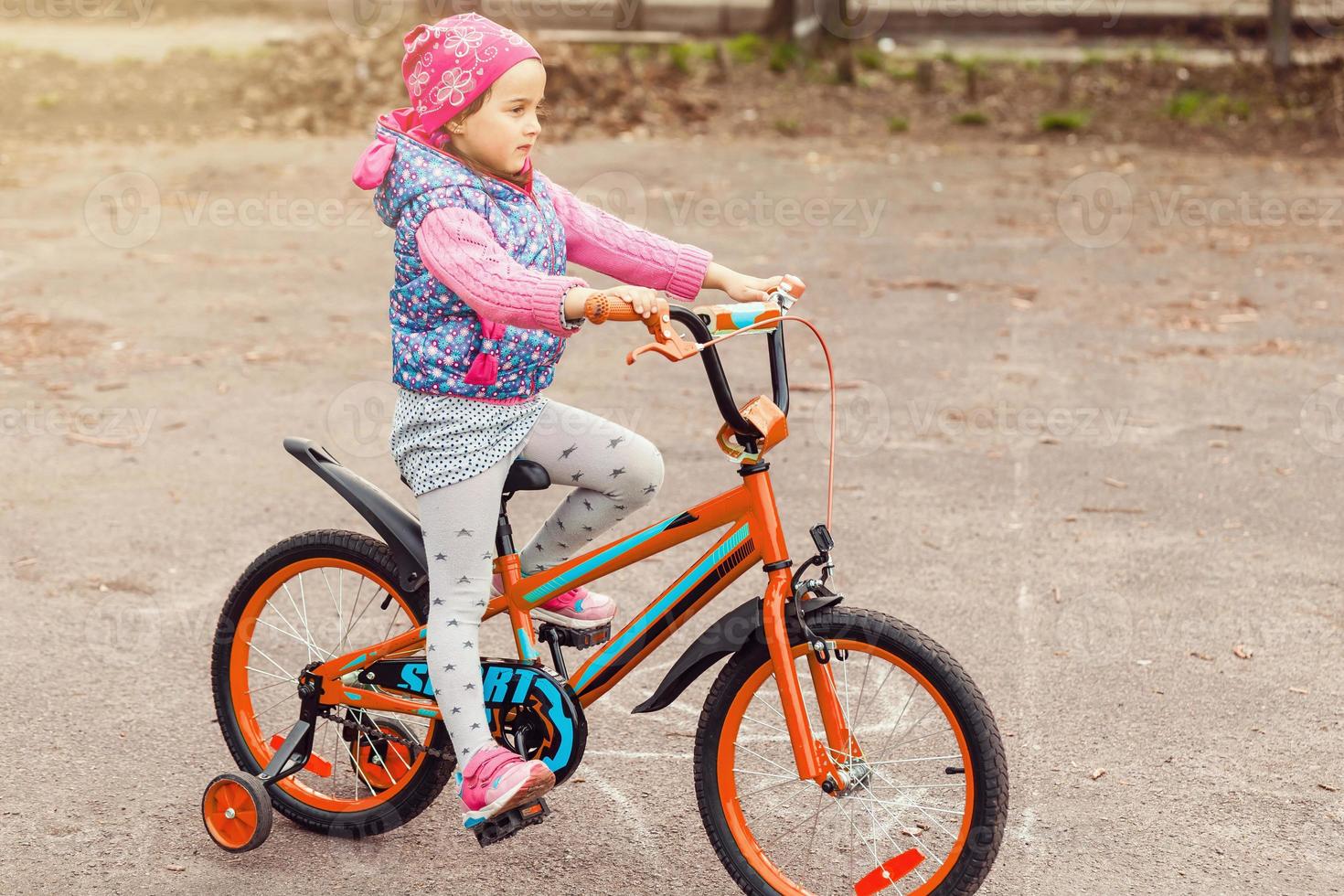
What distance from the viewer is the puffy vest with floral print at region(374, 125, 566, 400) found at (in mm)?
3117

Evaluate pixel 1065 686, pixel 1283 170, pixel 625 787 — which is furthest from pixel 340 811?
pixel 1283 170

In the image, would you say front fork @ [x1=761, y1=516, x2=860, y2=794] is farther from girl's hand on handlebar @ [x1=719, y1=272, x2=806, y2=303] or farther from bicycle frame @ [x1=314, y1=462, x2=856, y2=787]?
girl's hand on handlebar @ [x1=719, y1=272, x2=806, y2=303]

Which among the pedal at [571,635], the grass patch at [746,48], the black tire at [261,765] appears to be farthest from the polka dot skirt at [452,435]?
the grass patch at [746,48]

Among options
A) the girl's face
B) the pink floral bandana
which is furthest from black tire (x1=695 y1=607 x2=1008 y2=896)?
the pink floral bandana

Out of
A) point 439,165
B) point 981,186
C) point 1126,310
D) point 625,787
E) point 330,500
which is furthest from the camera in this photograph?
point 981,186

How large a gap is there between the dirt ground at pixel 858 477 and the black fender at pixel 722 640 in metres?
0.52

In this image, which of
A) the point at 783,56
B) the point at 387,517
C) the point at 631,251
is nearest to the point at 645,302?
the point at 631,251

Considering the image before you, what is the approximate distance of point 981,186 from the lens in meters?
11.0

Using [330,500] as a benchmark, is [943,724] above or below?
above

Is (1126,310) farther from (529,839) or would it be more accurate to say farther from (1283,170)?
(529,839)

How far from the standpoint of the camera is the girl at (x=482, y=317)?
10.1 feet

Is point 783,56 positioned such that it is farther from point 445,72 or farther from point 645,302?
point 645,302

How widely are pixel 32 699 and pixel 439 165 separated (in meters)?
2.17

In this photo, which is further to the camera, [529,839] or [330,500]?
[330,500]
